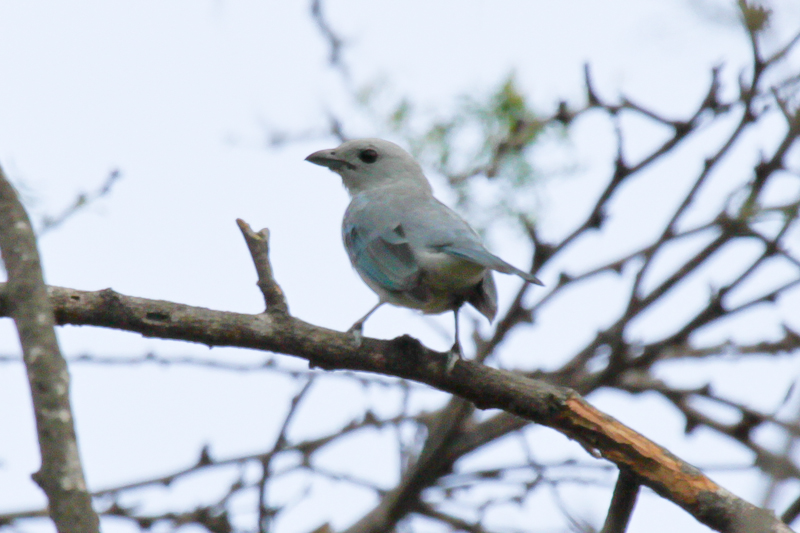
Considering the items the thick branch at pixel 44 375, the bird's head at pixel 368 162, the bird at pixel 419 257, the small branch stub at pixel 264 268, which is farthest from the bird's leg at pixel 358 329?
the bird's head at pixel 368 162

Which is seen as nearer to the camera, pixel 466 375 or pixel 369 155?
pixel 466 375

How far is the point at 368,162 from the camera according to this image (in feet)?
20.9

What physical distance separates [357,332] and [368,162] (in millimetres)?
2769

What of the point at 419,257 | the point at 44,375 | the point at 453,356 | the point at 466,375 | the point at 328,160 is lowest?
the point at 44,375

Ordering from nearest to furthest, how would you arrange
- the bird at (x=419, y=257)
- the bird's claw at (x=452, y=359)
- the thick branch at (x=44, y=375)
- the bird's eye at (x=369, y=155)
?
the thick branch at (x=44, y=375) < the bird's claw at (x=452, y=359) < the bird at (x=419, y=257) < the bird's eye at (x=369, y=155)

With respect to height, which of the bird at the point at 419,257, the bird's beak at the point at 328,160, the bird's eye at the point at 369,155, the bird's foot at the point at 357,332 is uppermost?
the bird's eye at the point at 369,155

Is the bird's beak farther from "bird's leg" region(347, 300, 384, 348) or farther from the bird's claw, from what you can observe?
the bird's claw

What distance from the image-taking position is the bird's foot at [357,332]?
3.67 metres

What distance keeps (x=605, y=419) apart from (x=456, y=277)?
50.1 inches

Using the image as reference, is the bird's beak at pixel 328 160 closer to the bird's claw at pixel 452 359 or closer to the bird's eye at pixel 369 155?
the bird's eye at pixel 369 155

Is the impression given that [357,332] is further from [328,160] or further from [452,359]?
[328,160]

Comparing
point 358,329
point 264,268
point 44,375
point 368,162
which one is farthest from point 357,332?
point 368,162

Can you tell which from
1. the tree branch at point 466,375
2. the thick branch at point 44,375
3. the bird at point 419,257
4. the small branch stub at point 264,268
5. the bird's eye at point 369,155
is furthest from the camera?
the bird's eye at point 369,155

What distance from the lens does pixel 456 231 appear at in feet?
15.7
